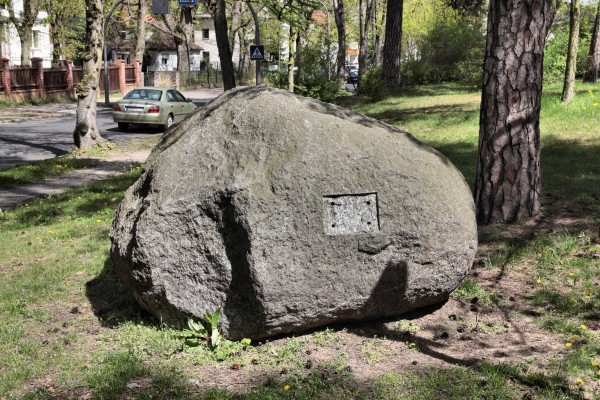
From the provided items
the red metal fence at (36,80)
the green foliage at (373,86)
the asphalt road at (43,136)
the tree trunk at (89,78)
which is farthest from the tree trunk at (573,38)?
the red metal fence at (36,80)

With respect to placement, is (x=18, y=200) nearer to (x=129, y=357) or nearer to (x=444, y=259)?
(x=129, y=357)

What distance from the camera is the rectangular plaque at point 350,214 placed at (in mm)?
4750

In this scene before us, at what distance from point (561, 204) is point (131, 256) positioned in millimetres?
5349

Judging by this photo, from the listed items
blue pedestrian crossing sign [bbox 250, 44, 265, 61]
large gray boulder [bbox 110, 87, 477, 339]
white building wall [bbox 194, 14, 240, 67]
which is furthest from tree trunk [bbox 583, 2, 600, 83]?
white building wall [bbox 194, 14, 240, 67]

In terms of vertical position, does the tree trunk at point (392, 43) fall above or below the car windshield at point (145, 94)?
above

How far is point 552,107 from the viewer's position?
1466 centimetres

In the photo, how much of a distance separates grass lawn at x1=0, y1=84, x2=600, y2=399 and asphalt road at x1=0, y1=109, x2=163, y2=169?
9921 mm

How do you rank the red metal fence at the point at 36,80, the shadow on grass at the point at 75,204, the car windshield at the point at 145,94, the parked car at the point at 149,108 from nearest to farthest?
the shadow on grass at the point at 75,204 → the parked car at the point at 149,108 → the car windshield at the point at 145,94 → the red metal fence at the point at 36,80

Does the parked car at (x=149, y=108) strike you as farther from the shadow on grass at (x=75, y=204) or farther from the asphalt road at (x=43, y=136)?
the shadow on grass at (x=75, y=204)

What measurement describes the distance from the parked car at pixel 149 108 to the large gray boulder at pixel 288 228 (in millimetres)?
16440

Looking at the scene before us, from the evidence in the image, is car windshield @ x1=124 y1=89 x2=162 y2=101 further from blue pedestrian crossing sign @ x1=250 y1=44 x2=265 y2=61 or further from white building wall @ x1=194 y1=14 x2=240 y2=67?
white building wall @ x1=194 y1=14 x2=240 y2=67

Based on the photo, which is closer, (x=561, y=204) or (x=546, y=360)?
(x=546, y=360)

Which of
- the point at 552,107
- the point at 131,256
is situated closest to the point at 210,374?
the point at 131,256

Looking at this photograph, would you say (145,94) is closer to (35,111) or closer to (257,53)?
(257,53)
